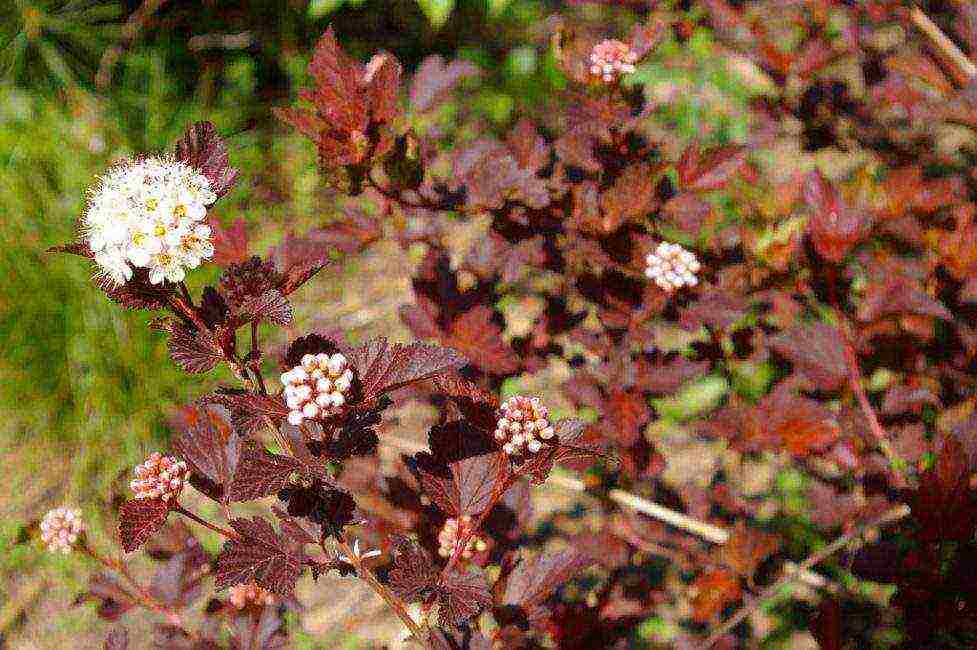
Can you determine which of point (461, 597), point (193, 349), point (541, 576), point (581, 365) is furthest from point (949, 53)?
point (193, 349)

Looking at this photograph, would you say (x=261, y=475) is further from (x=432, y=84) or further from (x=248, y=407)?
(x=432, y=84)

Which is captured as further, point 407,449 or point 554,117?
point 554,117

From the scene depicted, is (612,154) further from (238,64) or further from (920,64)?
(238,64)

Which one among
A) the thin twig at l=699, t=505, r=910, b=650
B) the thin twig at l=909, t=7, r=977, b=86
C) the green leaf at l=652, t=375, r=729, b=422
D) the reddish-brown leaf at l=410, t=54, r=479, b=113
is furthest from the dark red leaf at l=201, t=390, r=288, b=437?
the thin twig at l=909, t=7, r=977, b=86

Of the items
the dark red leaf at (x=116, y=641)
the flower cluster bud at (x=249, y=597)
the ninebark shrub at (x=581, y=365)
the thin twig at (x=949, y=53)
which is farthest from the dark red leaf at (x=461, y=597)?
the thin twig at (x=949, y=53)

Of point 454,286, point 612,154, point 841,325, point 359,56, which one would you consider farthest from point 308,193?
point 841,325

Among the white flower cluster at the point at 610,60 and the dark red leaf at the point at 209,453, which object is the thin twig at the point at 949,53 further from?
the dark red leaf at the point at 209,453
